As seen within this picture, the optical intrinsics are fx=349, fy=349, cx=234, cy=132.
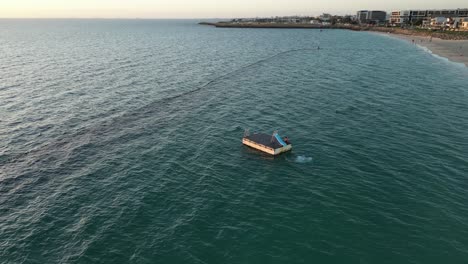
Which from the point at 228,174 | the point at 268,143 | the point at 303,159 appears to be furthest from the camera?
the point at 268,143

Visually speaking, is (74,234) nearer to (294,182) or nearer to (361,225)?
(294,182)

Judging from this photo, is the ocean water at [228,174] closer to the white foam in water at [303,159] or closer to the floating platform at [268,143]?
the white foam in water at [303,159]

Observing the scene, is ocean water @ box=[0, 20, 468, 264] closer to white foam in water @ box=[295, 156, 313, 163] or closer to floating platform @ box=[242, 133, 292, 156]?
white foam in water @ box=[295, 156, 313, 163]

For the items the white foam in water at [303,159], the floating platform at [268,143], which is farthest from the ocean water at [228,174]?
the floating platform at [268,143]

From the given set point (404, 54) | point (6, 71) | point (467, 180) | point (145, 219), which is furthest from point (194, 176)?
point (404, 54)

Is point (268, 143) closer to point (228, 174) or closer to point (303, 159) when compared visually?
point (303, 159)

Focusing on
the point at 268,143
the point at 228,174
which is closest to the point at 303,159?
the point at 268,143
